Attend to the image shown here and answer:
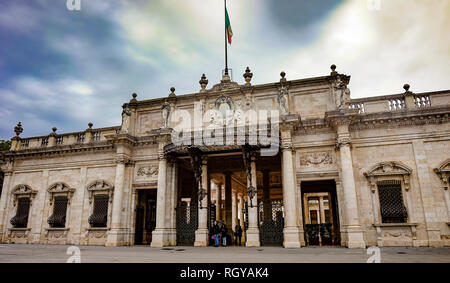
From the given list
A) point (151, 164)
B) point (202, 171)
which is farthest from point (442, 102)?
point (151, 164)

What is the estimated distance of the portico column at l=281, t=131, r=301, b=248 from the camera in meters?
15.1

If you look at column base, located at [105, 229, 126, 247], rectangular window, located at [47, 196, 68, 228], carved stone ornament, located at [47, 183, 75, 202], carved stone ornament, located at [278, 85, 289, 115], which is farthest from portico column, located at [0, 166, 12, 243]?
carved stone ornament, located at [278, 85, 289, 115]

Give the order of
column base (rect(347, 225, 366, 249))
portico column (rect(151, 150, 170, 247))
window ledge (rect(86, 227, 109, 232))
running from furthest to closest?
window ledge (rect(86, 227, 109, 232)) < portico column (rect(151, 150, 170, 247)) < column base (rect(347, 225, 366, 249))

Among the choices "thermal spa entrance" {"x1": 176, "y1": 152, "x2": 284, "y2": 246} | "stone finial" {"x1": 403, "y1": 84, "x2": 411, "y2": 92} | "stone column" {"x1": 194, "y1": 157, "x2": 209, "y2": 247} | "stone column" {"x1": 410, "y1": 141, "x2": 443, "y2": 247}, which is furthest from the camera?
"stone column" {"x1": 194, "y1": 157, "x2": 209, "y2": 247}

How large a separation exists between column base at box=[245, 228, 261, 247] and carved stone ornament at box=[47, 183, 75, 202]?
12766 millimetres

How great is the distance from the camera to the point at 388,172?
15.6 metres

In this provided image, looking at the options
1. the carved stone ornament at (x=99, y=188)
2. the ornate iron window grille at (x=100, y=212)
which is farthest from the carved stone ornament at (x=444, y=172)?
the ornate iron window grille at (x=100, y=212)

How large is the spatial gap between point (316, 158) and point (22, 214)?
2100 centimetres

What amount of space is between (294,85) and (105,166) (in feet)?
44.8

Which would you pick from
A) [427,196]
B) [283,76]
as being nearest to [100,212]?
[283,76]

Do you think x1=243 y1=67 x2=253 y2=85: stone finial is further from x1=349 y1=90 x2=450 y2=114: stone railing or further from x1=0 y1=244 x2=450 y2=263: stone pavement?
x1=0 y1=244 x2=450 y2=263: stone pavement

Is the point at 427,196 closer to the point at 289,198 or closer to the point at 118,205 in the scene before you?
the point at 289,198

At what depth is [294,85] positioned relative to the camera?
18203mm
